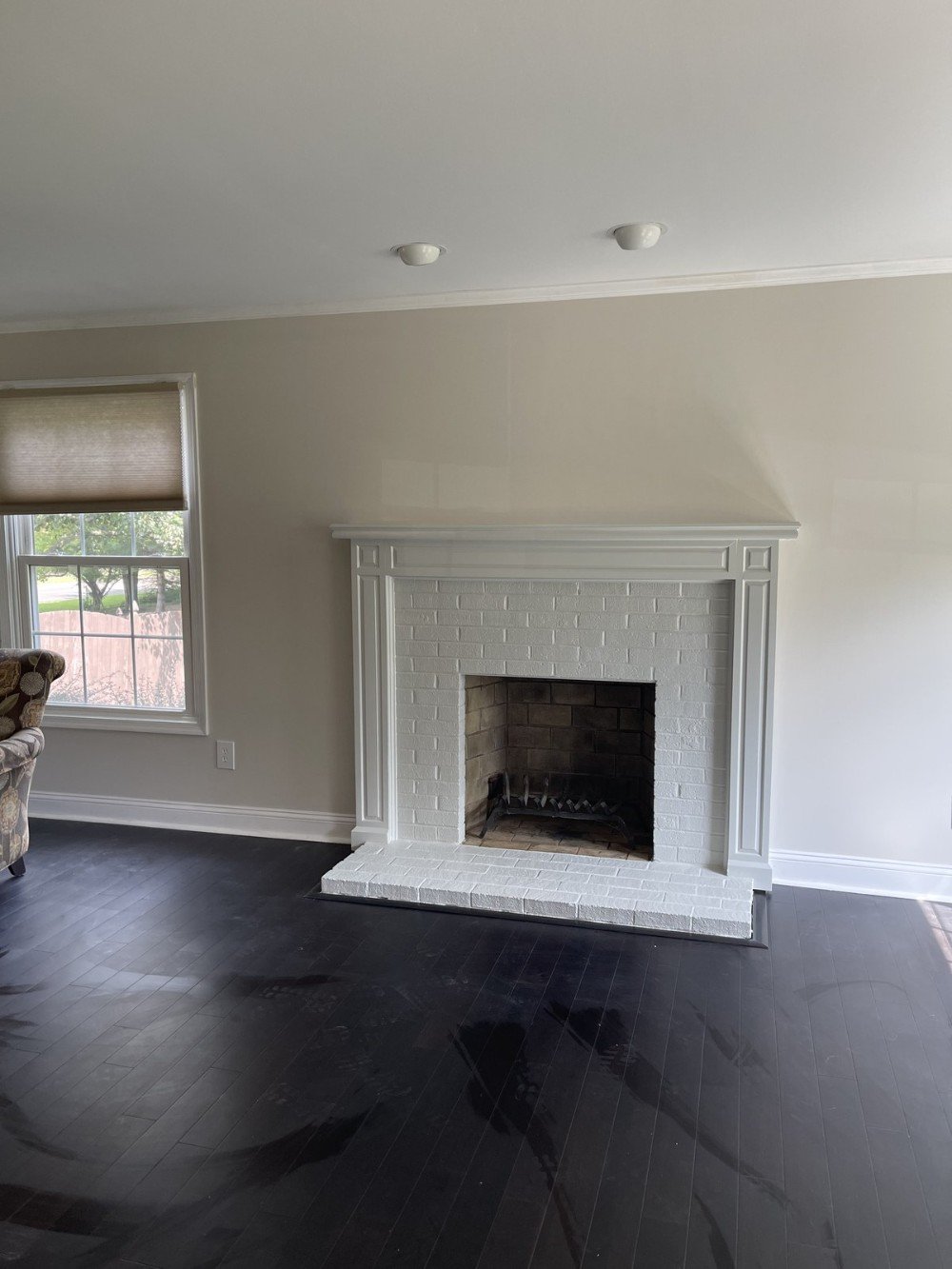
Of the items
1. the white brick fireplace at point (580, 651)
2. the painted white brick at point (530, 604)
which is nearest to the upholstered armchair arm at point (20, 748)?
the white brick fireplace at point (580, 651)

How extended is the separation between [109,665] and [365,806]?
1503 millimetres

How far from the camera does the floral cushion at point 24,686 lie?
371 centimetres

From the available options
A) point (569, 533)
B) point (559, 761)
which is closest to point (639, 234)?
point (569, 533)

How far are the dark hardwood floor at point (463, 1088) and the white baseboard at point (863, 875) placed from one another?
0.10 metres

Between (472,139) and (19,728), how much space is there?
2.84 meters

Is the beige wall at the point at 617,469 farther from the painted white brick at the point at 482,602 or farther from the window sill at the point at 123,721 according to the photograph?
the painted white brick at the point at 482,602

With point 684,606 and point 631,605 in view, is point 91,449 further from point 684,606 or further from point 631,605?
point 684,606

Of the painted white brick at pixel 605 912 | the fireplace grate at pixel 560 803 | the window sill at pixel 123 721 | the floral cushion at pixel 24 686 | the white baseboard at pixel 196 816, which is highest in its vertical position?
the floral cushion at pixel 24 686

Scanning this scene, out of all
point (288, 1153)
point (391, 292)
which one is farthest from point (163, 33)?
point (288, 1153)

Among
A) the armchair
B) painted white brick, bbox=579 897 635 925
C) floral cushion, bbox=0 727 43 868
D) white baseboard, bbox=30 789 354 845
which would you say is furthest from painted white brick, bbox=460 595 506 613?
floral cushion, bbox=0 727 43 868

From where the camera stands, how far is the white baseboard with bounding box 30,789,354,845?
166 inches

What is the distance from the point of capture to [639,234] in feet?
9.77

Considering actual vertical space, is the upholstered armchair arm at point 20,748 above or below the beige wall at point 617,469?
below

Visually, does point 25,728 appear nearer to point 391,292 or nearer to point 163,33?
point 391,292
